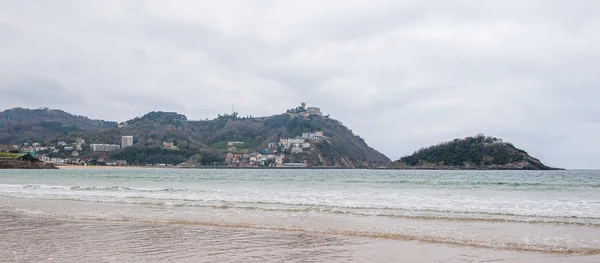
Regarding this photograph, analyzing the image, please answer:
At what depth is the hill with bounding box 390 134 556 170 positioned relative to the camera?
139250mm

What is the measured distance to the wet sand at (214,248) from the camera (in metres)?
8.50

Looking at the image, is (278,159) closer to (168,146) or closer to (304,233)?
(168,146)

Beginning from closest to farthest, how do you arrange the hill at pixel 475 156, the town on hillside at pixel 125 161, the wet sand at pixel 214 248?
the wet sand at pixel 214 248
the hill at pixel 475 156
the town on hillside at pixel 125 161

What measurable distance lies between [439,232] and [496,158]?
467ft

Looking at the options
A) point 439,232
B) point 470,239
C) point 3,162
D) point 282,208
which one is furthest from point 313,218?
point 3,162

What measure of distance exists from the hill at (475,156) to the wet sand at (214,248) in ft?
457

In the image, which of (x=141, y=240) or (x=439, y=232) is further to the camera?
(x=439, y=232)

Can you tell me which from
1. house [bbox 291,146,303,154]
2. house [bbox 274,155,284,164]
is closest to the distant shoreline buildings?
house [bbox 274,155,284,164]

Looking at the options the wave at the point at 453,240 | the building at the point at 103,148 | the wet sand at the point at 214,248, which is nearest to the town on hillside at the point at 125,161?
the building at the point at 103,148

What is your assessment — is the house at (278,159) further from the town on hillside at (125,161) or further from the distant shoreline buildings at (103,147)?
the distant shoreline buildings at (103,147)

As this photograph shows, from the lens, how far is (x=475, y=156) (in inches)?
5704

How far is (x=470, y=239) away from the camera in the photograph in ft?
35.6

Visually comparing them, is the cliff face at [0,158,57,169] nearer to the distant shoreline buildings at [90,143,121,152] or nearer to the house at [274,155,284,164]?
the distant shoreline buildings at [90,143,121,152]

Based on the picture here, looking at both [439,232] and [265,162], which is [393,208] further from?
[265,162]
